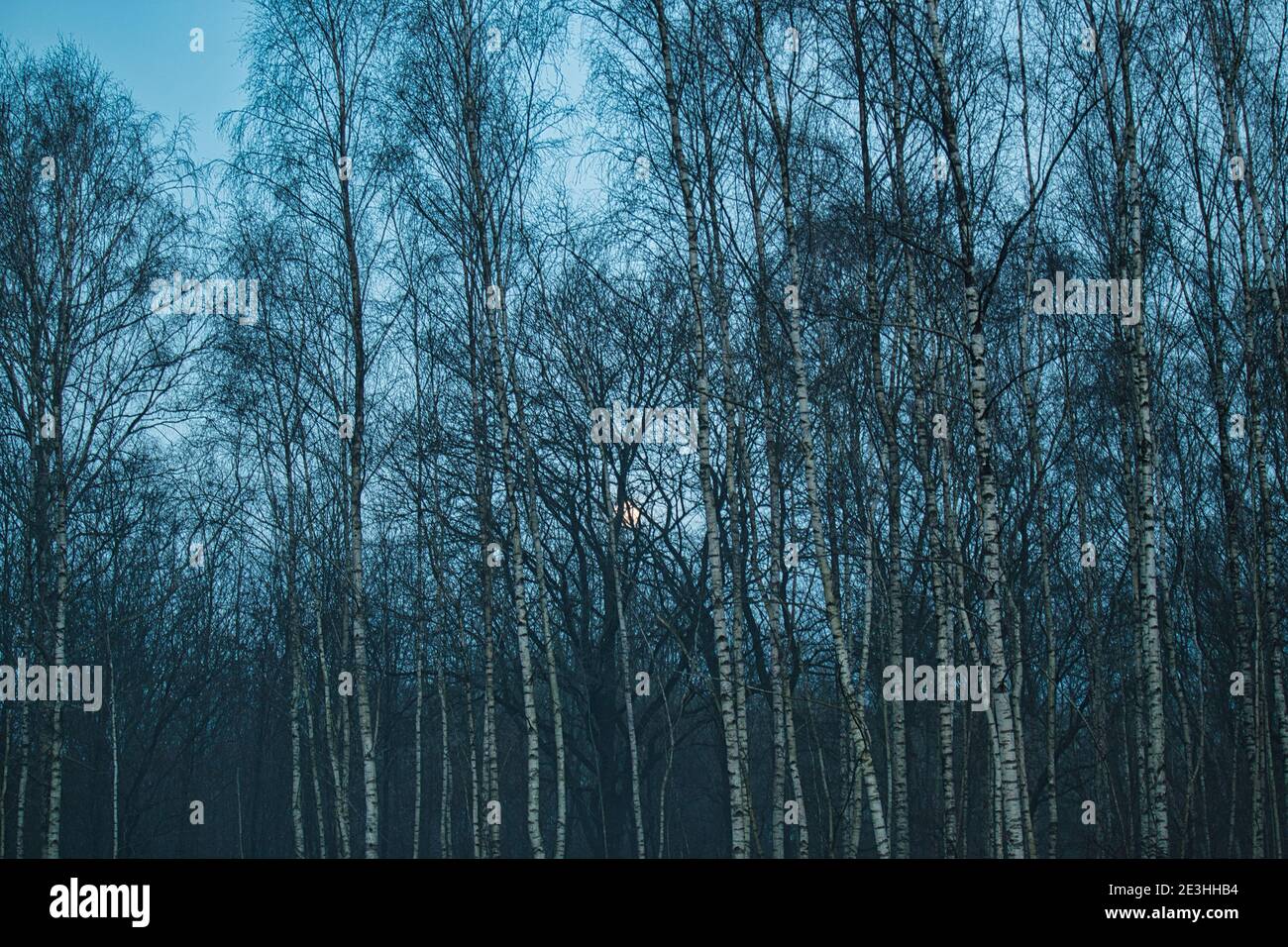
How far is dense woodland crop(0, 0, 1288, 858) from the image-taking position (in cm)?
1054

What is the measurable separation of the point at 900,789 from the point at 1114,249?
7.08 metres

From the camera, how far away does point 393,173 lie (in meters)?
14.3

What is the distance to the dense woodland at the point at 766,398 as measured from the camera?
1054cm

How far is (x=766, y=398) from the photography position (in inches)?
516

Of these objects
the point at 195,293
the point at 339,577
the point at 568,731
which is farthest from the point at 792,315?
the point at 568,731

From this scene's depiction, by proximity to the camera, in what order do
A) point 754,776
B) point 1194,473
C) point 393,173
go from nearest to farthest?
point 393,173, point 1194,473, point 754,776

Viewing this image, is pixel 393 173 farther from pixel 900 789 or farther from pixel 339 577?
pixel 900 789

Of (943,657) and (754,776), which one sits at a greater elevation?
(943,657)

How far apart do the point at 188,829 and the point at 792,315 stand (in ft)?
88.7

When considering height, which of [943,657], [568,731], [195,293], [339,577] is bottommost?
[568,731]

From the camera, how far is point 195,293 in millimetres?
15562

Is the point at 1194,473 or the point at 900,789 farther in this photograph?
the point at 1194,473

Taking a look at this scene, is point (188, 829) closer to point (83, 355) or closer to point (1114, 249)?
point (83, 355)
